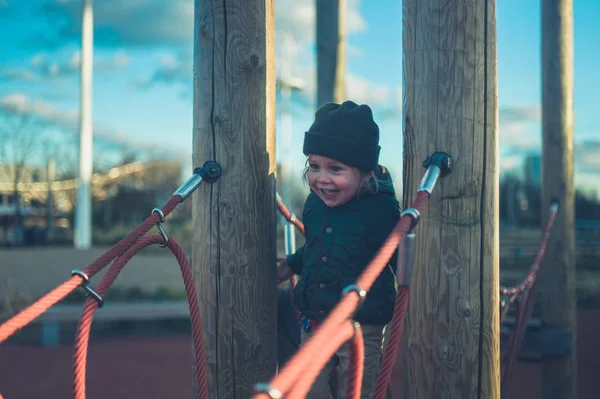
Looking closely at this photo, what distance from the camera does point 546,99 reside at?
14.2ft

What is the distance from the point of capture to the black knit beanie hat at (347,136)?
7.13ft

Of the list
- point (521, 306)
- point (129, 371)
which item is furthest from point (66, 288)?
point (129, 371)

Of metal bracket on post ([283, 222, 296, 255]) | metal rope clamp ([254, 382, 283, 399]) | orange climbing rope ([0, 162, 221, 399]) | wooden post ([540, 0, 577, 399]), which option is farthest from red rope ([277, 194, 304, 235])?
wooden post ([540, 0, 577, 399])

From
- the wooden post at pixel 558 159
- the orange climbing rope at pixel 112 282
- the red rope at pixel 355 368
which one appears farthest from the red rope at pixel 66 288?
the wooden post at pixel 558 159

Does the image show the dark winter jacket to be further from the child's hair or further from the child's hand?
the child's hand

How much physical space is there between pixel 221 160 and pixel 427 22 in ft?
3.01

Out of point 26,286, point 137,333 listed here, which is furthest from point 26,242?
point 137,333

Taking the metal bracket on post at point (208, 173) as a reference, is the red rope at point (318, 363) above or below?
below

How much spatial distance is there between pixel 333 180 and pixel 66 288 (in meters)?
1.03

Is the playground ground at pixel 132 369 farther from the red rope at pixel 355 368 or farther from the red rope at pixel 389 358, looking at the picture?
the red rope at pixel 355 368

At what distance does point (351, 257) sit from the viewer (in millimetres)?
2191

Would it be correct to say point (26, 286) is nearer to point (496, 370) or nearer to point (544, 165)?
point (544, 165)

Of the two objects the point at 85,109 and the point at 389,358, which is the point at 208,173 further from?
the point at 85,109

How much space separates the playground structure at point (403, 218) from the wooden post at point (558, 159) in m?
2.69
